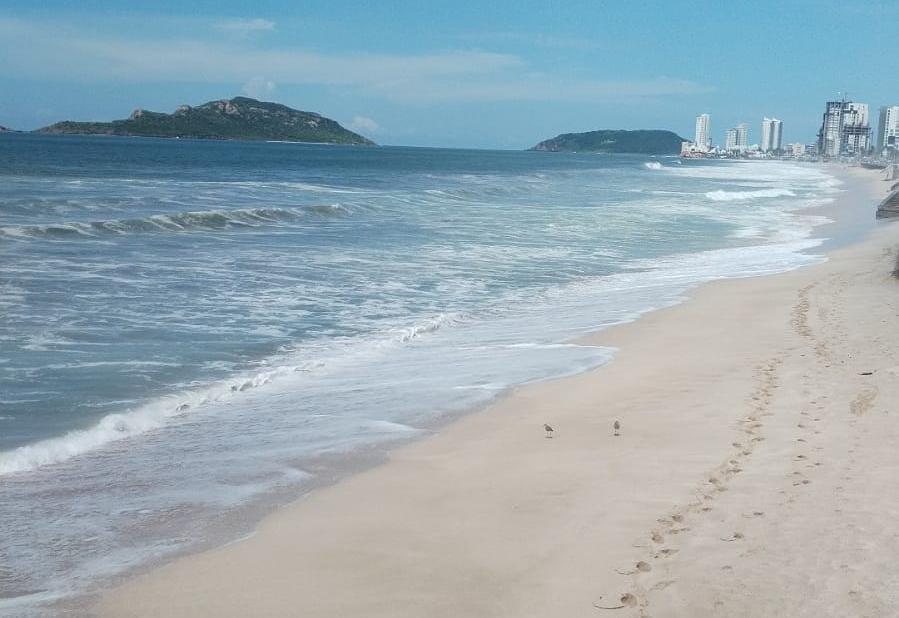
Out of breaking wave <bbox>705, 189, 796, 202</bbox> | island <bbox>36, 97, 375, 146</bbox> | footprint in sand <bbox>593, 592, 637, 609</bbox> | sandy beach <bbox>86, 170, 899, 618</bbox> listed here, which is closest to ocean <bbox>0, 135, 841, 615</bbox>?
sandy beach <bbox>86, 170, 899, 618</bbox>

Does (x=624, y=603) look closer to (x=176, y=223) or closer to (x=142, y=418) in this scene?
(x=142, y=418)

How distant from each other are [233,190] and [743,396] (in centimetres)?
3188

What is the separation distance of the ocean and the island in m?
156

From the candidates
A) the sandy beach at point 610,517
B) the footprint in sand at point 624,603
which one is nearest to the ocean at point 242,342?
the sandy beach at point 610,517

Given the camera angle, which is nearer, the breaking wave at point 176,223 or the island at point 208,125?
the breaking wave at point 176,223

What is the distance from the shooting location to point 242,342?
1016 centimetres

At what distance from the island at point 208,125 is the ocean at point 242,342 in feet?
513

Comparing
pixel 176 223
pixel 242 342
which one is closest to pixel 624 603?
pixel 242 342

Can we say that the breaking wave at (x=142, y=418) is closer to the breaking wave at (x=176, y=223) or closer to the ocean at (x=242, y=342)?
the ocean at (x=242, y=342)

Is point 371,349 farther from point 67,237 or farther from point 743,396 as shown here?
point 67,237

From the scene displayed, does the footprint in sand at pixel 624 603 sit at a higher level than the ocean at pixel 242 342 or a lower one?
higher

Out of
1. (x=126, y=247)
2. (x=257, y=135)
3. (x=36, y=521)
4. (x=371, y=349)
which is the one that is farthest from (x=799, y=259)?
(x=257, y=135)

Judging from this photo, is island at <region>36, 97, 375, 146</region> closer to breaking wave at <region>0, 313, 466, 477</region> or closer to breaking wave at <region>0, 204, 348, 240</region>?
breaking wave at <region>0, 204, 348, 240</region>

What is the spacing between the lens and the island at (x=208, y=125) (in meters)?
174
